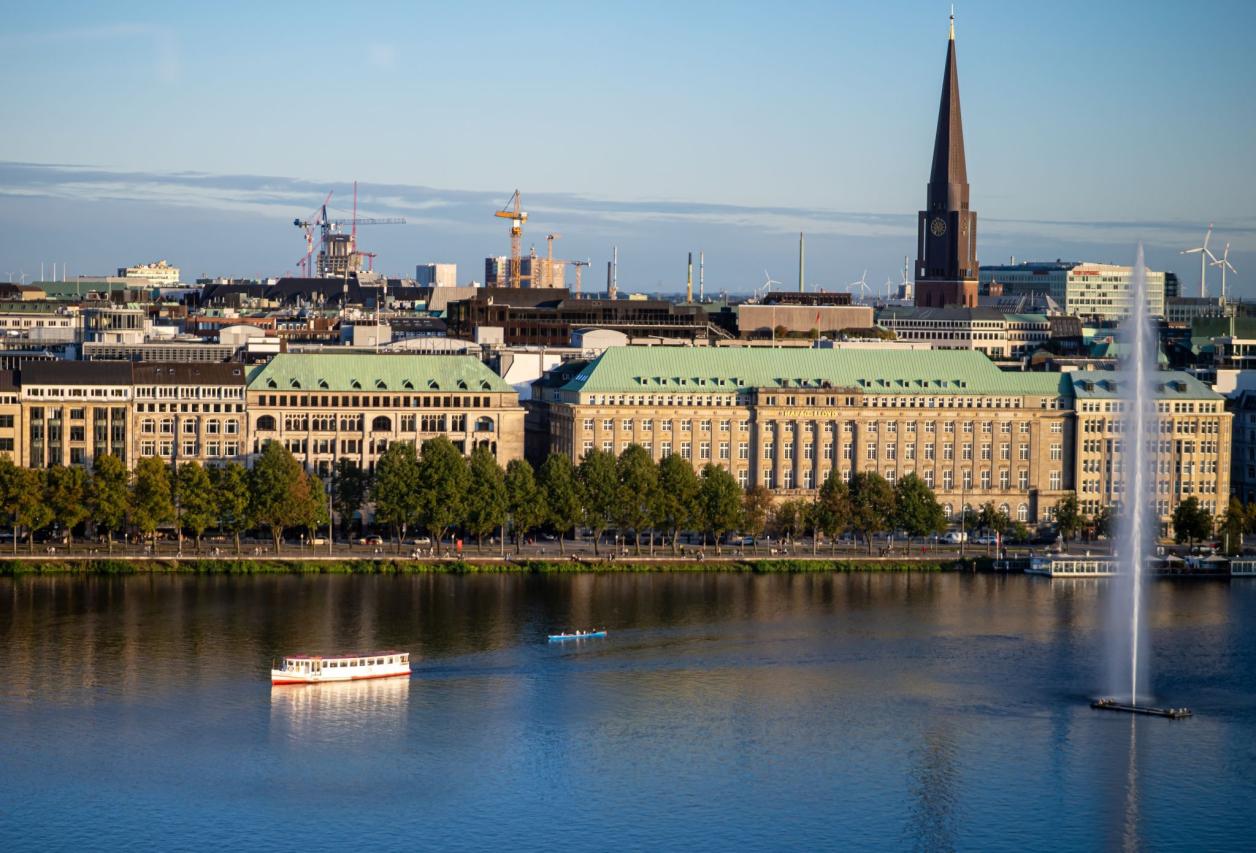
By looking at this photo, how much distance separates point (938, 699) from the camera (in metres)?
80.2

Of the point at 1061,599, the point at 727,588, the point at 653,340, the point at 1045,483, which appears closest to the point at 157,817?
the point at 727,588

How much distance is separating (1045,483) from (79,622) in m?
57.8

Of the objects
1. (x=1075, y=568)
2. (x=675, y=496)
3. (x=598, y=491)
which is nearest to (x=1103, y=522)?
(x=1075, y=568)

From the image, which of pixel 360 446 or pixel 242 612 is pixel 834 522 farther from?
pixel 242 612

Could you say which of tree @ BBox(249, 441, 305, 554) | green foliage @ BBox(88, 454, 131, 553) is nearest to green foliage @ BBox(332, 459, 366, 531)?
tree @ BBox(249, 441, 305, 554)

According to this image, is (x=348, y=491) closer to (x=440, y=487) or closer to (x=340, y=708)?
(x=440, y=487)

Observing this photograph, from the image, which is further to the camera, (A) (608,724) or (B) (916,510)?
(B) (916,510)

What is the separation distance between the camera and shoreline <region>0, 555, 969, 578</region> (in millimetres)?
106188

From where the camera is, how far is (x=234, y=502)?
11075 cm

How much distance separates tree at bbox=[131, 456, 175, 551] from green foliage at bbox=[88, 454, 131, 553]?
0.57 m

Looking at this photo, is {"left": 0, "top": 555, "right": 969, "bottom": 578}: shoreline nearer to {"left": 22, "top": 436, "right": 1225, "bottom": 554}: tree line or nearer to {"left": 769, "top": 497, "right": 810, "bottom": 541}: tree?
{"left": 22, "top": 436, "right": 1225, "bottom": 554}: tree line

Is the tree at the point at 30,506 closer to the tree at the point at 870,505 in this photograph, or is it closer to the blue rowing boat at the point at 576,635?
the blue rowing boat at the point at 576,635

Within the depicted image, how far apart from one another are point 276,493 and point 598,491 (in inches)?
620

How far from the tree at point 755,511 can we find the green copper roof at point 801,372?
7.72m
